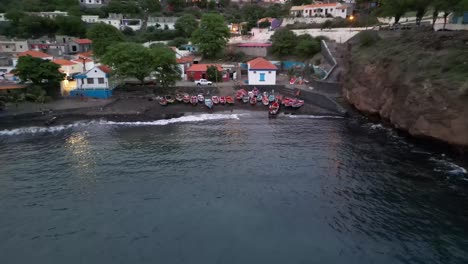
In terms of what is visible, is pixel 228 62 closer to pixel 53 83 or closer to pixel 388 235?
pixel 53 83

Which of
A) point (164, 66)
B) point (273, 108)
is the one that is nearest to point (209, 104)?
point (273, 108)

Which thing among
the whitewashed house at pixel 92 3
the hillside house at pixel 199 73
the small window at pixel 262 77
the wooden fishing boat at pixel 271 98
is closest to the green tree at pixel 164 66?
the hillside house at pixel 199 73

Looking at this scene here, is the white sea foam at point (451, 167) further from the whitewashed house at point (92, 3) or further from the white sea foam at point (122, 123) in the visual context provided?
the whitewashed house at point (92, 3)

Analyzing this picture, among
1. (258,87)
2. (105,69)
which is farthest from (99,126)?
(258,87)

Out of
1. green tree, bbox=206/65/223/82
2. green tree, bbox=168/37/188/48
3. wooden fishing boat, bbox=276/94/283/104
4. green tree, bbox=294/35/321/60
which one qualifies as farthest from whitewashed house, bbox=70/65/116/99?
green tree, bbox=294/35/321/60

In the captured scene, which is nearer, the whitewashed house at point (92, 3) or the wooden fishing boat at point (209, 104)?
the wooden fishing boat at point (209, 104)

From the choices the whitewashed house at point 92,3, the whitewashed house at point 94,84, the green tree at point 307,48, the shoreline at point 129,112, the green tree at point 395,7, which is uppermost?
the whitewashed house at point 92,3

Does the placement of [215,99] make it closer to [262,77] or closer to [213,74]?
[213,74]
